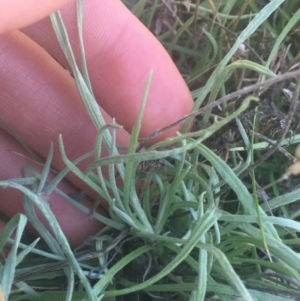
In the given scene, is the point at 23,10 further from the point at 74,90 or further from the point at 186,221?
the point at 186,221

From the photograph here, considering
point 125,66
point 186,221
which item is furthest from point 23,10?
point 186,221

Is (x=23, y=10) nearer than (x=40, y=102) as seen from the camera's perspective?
Yes

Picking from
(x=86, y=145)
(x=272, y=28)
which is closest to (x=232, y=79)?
(x=272, y=28)

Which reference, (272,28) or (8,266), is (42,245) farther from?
(272,28)

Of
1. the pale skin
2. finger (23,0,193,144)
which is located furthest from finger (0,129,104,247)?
finger (23,0,193,144)

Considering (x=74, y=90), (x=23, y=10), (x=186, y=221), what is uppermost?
(x=23, y=10)

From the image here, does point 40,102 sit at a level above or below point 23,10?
below

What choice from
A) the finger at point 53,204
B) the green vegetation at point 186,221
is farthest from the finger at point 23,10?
the finger at point 53,204
